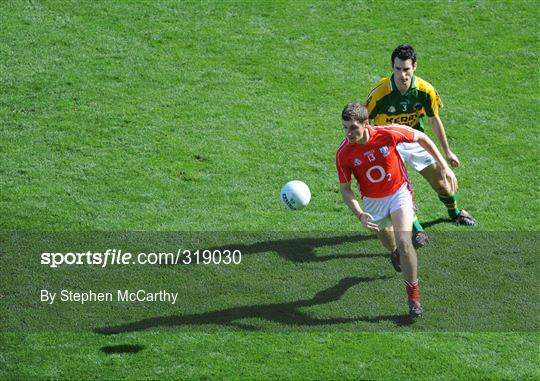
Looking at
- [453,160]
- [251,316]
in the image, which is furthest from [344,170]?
Result: [251,316]

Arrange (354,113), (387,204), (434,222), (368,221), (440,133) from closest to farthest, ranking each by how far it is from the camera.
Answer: (368,221)
(354,113)
(387,204)
(440,133)
(434,222)

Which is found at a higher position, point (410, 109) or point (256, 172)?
point (410, 109)

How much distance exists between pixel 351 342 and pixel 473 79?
727 cm

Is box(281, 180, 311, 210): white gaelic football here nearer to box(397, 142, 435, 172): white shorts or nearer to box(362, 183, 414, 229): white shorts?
box(362, 183, 414, 229): white shorts

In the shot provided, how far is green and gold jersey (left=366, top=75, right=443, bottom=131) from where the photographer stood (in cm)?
1243

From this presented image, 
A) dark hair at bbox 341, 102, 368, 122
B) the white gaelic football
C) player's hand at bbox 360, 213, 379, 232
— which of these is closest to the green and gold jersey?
the white gaelic football

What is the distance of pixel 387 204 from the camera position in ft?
36.7

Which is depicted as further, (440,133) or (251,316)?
(440,133)

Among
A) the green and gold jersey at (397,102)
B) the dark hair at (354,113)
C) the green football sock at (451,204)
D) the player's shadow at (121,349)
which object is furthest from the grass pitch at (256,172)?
the dark hair at (354,113)

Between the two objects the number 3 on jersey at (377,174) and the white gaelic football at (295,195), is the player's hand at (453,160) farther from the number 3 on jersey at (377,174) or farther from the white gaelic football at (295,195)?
the white gaelic football at (295,195)

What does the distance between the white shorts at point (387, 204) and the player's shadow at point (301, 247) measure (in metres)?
1.30

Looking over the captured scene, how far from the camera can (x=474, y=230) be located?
13.1 metres

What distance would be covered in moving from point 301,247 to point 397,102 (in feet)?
7.12

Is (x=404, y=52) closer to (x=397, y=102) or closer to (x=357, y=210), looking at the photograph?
(x=397, y=102)
